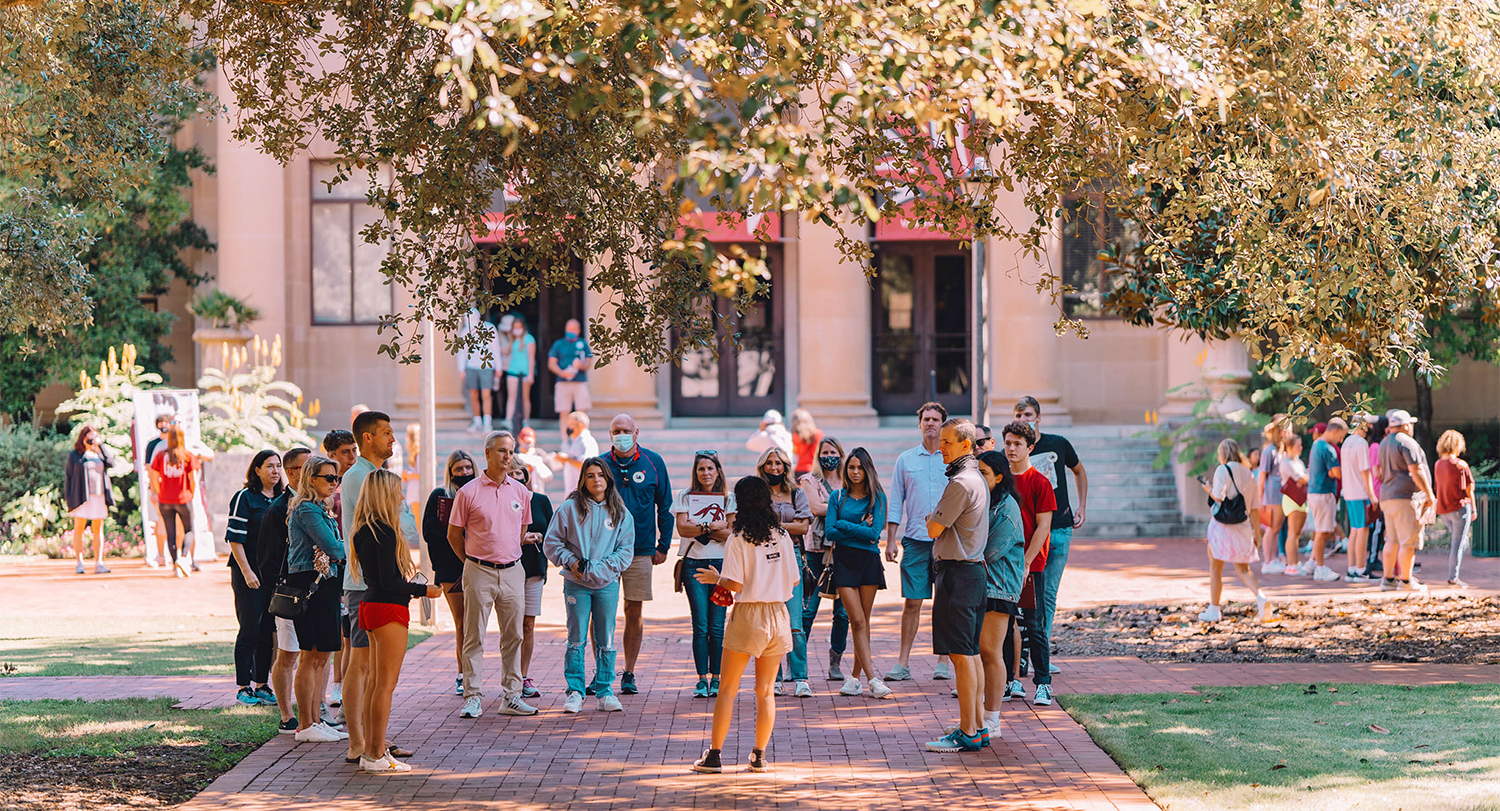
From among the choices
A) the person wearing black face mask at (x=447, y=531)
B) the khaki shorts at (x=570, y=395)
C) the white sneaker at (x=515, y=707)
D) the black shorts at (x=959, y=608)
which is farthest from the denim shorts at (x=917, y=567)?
the khaki shorts at (x=570, y=395)

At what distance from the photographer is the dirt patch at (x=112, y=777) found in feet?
22.4

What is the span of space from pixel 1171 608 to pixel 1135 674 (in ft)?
12.0

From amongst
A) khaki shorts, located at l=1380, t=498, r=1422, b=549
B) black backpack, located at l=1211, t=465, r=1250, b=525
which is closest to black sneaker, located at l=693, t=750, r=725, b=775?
black backpack, located at l=1211, t=465, r=1250, b=525

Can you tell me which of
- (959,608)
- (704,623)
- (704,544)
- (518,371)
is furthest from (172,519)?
(959,608)

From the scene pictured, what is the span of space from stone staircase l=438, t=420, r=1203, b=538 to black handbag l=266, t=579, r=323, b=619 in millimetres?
13325

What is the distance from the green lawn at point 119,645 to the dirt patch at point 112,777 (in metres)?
A: 2.84

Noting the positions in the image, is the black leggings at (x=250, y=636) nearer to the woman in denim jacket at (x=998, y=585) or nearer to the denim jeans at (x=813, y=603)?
the denim jeans at (x=813, y=603)

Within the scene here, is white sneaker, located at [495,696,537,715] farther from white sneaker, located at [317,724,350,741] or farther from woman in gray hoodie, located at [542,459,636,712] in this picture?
white sneaker, located at [317,724,350,741]

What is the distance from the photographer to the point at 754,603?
7238 millimetres

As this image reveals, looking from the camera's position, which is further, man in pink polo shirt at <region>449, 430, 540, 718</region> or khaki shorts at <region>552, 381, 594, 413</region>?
khaki shorts at <region>552, 381, 594, 413</region>

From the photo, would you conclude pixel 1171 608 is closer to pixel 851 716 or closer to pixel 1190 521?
pixel 851 716

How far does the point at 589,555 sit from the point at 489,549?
0.65 meters

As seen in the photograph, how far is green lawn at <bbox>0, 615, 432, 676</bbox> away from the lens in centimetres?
1069

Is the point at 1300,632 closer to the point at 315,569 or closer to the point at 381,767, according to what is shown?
the point at 381,767
